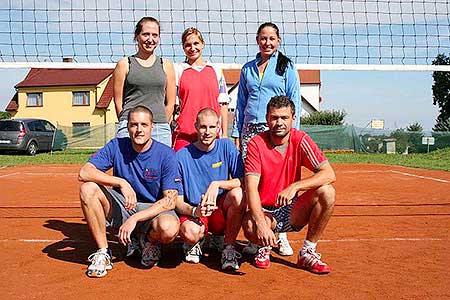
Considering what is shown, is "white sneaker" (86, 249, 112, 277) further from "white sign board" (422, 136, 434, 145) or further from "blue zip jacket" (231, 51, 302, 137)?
"white sign board" (422, 136, 434, 145)

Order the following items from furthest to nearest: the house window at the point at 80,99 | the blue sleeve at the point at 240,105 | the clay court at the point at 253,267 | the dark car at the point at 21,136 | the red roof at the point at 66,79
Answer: the house window at the point at 80,99 → the red roof at the point at 66,79 → the dark car at the point at 21,136 → the blue sleeve at the point at 240,105 → the clay court at the point at 253,267

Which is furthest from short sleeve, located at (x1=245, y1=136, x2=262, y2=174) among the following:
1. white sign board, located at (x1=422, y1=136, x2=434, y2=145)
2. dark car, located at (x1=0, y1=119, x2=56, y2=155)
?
white sign board, located at (x1=422, y1=136, x2=434, y2=145)

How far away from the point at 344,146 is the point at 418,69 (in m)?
21.2

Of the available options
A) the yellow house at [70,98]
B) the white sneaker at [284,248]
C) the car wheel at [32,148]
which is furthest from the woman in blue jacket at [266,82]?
the yellow house at [70,98]

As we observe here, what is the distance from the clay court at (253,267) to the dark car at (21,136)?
54.7ft

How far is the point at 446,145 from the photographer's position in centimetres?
2808

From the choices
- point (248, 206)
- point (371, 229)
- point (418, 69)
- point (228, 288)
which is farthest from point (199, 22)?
point (228, 288)

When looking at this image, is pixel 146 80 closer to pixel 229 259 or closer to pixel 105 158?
pixel 105 158

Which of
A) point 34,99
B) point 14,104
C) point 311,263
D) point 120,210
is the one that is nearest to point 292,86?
point 311,263

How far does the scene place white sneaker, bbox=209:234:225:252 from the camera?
227 inches

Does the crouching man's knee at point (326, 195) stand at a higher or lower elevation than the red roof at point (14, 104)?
lower

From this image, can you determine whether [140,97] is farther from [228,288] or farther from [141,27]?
[228,288]

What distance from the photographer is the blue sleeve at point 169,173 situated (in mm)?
5082

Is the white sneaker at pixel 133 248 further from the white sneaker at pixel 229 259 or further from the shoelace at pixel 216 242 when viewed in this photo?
the white sneaker at pixel 229 259
